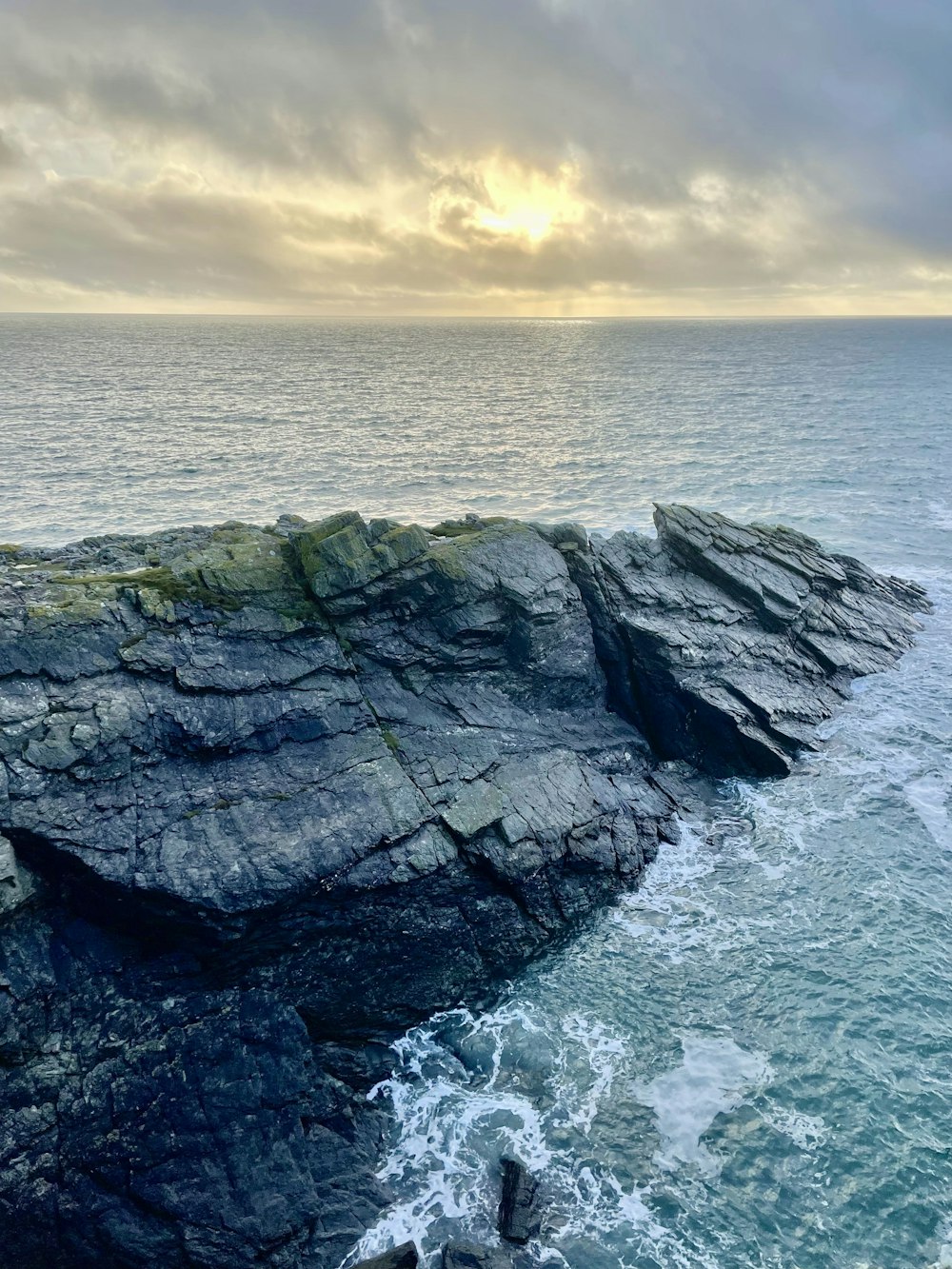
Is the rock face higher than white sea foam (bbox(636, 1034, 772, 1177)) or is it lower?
higher

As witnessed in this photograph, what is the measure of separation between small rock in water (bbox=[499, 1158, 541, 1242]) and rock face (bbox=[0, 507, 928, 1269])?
3.00 metres

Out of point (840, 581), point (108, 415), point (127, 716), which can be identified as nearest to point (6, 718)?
point (127, 716)

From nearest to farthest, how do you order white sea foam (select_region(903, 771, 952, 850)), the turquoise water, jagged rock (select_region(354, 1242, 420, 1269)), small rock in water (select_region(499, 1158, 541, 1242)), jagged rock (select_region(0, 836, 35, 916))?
jagged rock (select_region(354, 1242, 420, 1269)), small rock in water (select_region(499, 1158, 541, 1242)), the turquoise water, jagged rock (select_region(0, 836, 35, 916)), white sea foam (select_region(903, 771, 952, 850))

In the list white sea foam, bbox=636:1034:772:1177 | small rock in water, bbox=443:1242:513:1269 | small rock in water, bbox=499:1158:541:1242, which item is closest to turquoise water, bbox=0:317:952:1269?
white sea foam, bbox=636:1034:772:1177

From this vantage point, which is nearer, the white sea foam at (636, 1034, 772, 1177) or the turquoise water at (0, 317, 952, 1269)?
the turquoise water at (0, 317, 952, 1269)

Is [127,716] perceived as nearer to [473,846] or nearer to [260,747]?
[260,747]

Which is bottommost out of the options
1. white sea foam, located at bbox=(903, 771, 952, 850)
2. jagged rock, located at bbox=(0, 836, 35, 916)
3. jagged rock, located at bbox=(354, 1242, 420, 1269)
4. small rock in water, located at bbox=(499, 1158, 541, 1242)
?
small rock in water, located at bbox=(499, 1158, 541, 1242)

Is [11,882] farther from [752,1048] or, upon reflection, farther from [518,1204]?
[752,1048]

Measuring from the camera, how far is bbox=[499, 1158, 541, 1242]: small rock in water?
50.8 ft

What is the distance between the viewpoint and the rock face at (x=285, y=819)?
16094mm

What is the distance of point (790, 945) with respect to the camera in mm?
21891

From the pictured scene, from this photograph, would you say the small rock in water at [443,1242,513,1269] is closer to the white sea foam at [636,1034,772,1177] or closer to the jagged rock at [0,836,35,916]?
the white sea foam at [636,1034,772,1177]

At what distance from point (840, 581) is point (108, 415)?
93.1 m

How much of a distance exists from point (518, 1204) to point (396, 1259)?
272cm
